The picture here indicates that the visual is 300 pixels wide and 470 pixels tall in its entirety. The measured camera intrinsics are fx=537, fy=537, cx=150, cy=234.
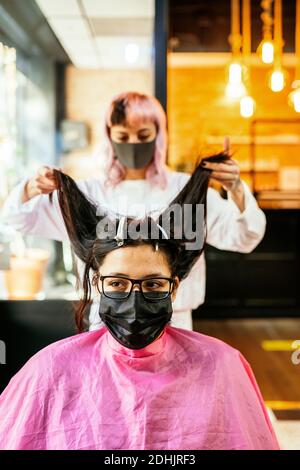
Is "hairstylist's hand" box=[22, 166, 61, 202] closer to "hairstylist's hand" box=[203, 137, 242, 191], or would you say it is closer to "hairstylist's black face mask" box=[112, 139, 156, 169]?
"hairstylist's black face mask" box=[112, 139, 156, 169]

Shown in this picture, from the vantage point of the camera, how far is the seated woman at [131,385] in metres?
1.36

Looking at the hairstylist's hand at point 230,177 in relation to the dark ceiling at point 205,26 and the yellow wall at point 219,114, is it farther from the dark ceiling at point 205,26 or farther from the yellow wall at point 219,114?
the yellow wall at point 219,114

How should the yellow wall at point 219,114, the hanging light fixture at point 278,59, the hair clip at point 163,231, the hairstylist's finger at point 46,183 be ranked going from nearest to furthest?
the hair clip at point 163,231 < the hairstylist's finger at point 46,183 < the hanging light fixture at point 278,59 < the yellow wall at point 219,114

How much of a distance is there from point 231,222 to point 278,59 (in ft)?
6.38

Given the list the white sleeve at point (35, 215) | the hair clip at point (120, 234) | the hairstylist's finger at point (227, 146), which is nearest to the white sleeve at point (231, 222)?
the hairstylist's finger at point (227, 146)

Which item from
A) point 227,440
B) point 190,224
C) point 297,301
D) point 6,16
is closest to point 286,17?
point 297,301

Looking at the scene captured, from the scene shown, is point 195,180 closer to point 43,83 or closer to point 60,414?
point 60,414

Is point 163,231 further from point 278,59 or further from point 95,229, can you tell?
point 278,59

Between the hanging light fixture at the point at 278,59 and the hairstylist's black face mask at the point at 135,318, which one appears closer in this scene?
the hairstylist's black face mask at the point at 135,318

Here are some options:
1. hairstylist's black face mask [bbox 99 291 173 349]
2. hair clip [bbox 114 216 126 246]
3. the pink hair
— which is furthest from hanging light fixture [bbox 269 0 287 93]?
hairstylist's black face mask [bbox 99 291 173 349]

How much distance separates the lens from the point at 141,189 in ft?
5.66

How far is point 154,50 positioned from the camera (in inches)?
82.9

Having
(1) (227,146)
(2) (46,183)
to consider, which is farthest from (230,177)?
(2) (46,183)

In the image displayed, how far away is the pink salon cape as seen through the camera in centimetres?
136
